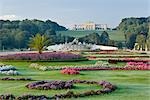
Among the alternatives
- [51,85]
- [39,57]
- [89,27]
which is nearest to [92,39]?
[89,27]

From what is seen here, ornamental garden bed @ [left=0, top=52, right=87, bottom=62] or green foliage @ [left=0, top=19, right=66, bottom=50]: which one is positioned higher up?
green foliage @ [left=0, top=19, right=66, bottom=50]

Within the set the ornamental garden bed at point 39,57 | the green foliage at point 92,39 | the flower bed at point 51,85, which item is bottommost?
the flower bed at point 51,85

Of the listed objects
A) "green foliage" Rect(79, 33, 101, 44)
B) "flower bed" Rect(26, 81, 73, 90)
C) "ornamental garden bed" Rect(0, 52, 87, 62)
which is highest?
"green foliage" Rect(79, 33, 101, 44)

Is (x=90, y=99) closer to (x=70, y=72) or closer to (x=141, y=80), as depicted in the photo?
(x=141, y=80)

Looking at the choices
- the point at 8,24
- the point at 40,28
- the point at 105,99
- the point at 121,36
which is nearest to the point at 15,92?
the point at 105,99

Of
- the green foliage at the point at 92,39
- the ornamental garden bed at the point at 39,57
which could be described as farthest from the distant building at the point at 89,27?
the ornamental garden bed at the point at 39,57

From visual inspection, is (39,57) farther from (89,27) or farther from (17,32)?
(89,27)

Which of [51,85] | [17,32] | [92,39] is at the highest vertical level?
[17,32]

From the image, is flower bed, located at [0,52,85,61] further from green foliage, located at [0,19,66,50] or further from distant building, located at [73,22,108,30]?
distant building, located at [73,22,108,30]

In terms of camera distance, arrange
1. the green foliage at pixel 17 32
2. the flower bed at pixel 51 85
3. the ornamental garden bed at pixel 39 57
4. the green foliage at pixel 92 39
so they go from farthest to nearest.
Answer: the green foliage at pixel 92 39, the green foliage at pixel 17 32, the ornamental garden bed at pixel 39 57, the flower bed at pixel 51 85

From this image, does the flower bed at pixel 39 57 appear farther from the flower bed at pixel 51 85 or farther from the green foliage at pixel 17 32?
the green foliage at pixel 17 32

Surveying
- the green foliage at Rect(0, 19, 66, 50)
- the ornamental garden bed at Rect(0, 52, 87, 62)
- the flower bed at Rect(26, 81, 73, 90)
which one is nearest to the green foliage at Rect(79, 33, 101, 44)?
the green foliage at Rect(0, 19, 66, 50)

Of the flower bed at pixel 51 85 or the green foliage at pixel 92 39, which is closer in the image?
the flower bed at pixel 51 85

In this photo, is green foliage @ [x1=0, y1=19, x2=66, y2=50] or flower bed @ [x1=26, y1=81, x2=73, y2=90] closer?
flower bed @ [x1=26, y1=81, x2=73, y2=90]
